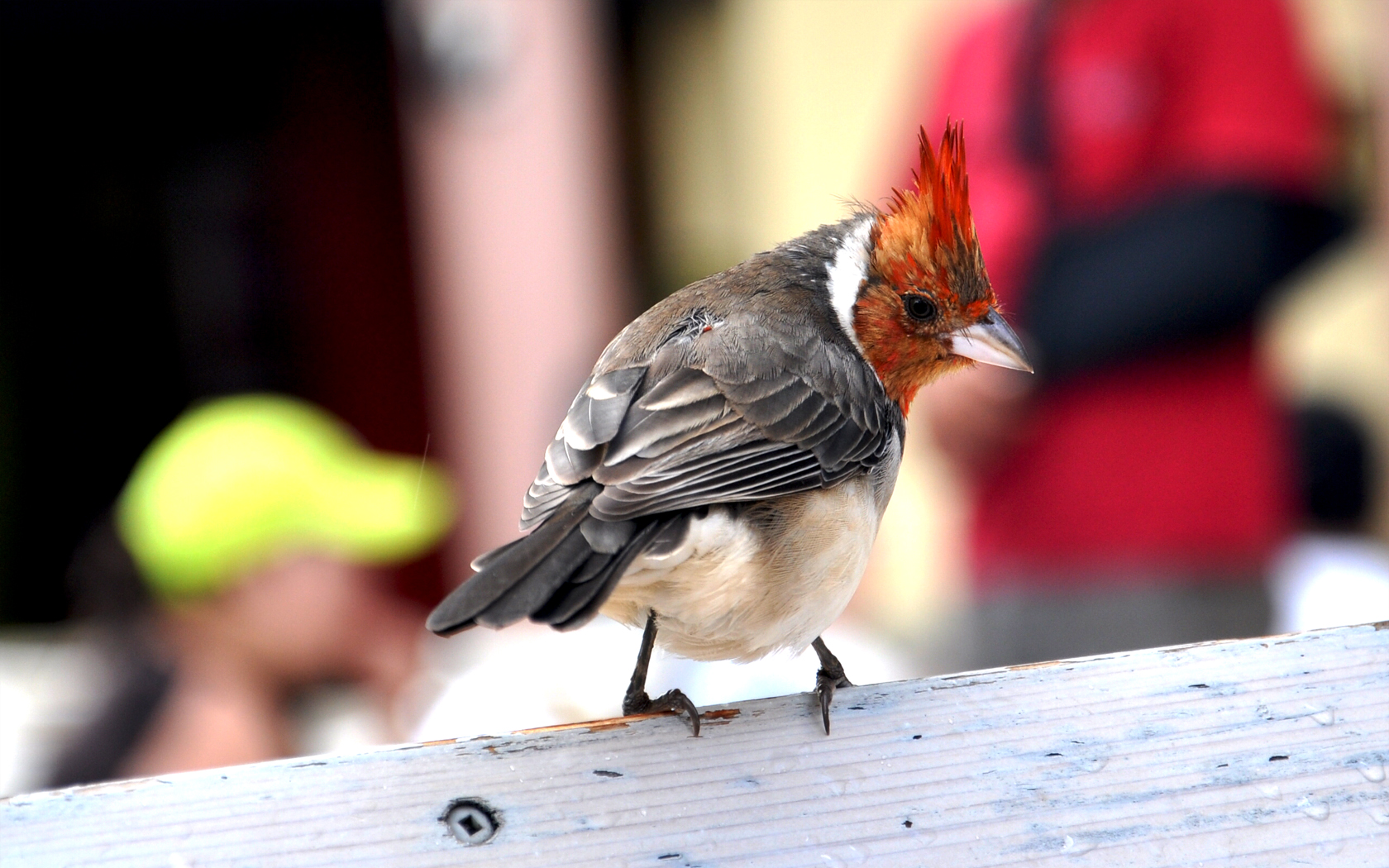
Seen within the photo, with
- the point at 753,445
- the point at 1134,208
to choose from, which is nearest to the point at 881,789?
the point at 753,445

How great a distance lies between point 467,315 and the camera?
6.95m

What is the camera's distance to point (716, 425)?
6.71 ft

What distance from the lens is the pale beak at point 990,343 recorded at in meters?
2.30

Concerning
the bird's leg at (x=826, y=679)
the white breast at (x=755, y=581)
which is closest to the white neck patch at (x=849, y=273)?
the white breast at (x=755, y=581)

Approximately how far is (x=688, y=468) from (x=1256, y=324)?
88.3 inches

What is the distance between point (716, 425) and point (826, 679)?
40cm

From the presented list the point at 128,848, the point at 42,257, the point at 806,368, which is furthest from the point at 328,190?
the point at 128,848

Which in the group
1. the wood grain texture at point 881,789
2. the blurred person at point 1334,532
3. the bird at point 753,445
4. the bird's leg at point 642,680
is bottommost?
the blurred person at point 1334,532

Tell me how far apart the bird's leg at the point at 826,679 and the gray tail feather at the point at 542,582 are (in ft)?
0.99

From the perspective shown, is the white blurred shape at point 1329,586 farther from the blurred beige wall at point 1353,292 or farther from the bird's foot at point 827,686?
the bird's foot at point 827,686

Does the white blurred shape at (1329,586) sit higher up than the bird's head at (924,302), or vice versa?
the bird's head at (924,302)

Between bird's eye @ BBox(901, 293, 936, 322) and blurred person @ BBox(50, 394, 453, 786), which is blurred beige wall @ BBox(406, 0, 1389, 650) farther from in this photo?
bird's eye @ BBox(901, 293, 936, 322)

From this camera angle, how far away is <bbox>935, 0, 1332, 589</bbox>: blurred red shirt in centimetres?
355

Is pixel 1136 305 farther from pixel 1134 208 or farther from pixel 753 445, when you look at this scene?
pixel 753 445
